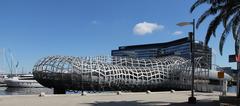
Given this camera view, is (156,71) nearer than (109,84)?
No

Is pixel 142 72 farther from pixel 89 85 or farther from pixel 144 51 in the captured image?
pixel 144 51

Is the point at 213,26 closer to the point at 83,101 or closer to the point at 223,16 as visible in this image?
the point at 223,16

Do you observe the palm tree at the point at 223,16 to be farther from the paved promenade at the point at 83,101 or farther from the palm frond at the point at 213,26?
the paved promenade at the point at 83,101

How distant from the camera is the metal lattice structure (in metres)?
77.6

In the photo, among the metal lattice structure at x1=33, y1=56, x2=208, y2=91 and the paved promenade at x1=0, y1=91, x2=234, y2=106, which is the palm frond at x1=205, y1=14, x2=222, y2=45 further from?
the metal lattice structure at x1=33, y1=56, x2=208, y2=91

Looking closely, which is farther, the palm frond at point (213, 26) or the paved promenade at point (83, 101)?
the palm frond at point (213, 26)

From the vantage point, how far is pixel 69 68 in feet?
255

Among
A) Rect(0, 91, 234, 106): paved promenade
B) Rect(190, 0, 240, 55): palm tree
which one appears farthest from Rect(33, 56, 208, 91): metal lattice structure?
Rect(190, 0, 240, 55): palm tree

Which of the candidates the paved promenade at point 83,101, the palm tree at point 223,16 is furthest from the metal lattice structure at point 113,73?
the palm tree at point 223,16

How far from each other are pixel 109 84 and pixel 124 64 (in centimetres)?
1061

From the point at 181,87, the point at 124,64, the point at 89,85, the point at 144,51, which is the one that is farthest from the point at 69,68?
the point at 144,51

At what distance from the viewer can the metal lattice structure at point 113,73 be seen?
3054 inches

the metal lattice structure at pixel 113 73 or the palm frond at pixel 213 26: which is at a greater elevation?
the palm frond at pixel 213 26

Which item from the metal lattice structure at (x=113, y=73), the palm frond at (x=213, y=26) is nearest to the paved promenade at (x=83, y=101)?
the palm frond at (x=213, y=26)
